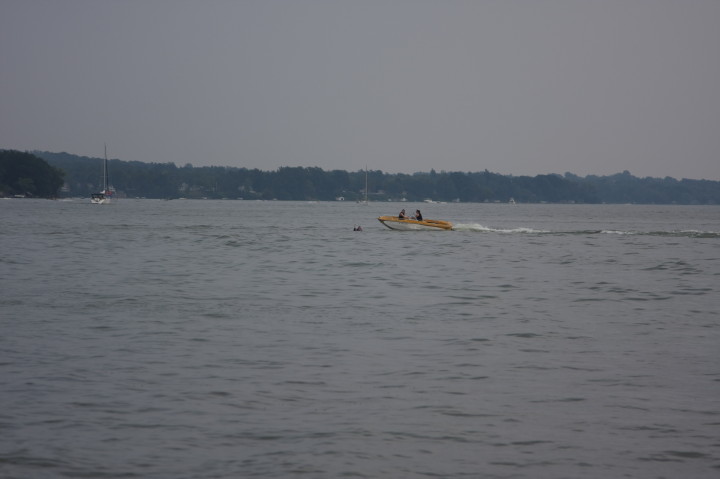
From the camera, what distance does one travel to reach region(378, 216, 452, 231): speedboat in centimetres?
8175

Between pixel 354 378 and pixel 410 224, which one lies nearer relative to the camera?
pixel 354 378

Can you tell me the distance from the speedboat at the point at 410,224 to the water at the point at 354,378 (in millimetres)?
44415

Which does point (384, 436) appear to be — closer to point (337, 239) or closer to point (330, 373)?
point (330, 373)

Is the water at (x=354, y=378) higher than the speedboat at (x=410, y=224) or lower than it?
lower

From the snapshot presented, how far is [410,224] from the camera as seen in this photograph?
81.8 meters

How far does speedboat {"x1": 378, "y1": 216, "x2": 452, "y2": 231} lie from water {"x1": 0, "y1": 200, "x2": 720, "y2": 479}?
4441cm

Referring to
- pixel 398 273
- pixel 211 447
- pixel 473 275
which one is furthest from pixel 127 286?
pixel 211 447

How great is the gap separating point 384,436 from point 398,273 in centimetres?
2935

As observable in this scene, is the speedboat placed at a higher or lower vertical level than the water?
higher

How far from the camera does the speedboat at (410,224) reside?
3219 inches

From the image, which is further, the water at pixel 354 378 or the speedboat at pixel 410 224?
the speedboat at pixel 410 224

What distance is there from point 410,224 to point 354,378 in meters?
65.6

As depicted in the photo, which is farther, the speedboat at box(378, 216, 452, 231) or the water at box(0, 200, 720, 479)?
the speedboat at box(378, 216, 452, 231)

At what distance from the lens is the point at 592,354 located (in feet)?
64.0
